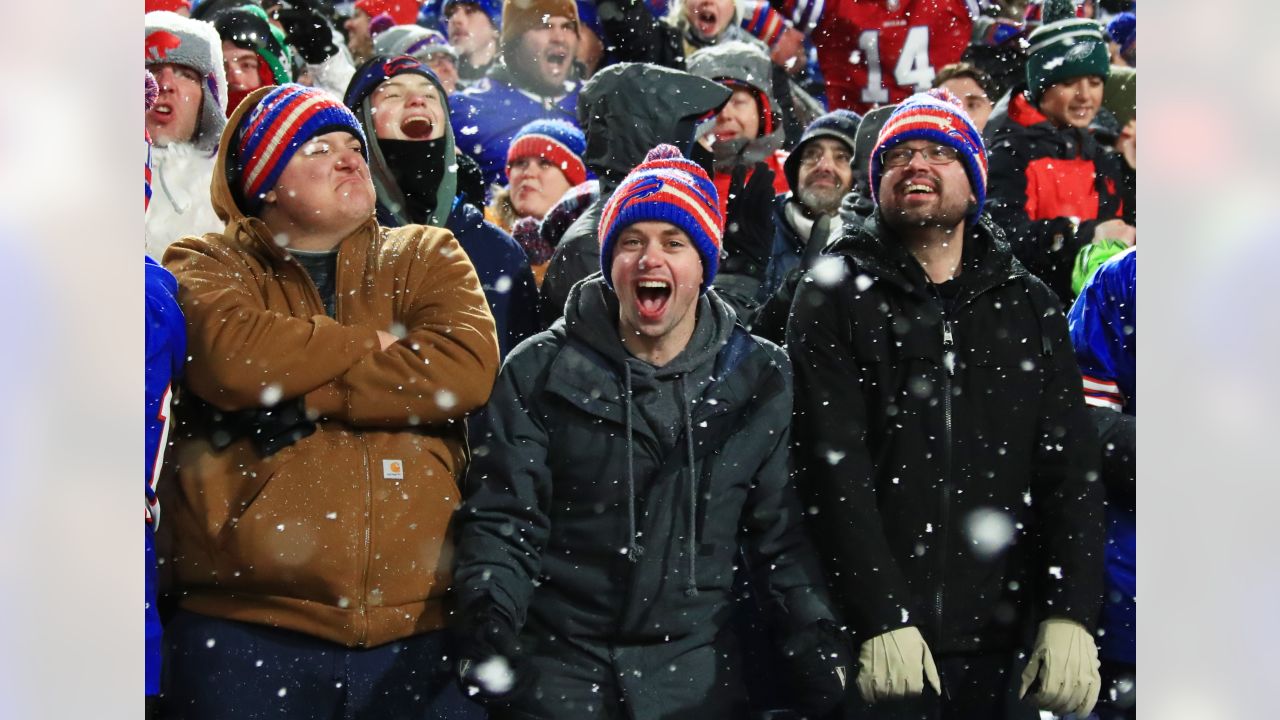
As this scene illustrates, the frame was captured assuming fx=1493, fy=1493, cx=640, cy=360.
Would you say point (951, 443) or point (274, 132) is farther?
point (951, 443)

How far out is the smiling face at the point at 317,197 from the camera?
2.76m

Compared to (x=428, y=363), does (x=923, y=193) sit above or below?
above

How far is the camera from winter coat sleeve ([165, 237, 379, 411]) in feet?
8.34

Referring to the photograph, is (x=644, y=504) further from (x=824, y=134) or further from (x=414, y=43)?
(x=414, y=43)

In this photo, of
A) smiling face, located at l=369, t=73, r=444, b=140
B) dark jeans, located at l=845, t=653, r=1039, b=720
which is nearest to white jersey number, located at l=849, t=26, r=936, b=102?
smiling face, located at l=369, t=73, r=444, b=140

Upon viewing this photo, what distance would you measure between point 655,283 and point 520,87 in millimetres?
2845

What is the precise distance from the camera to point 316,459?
2617 millimetres

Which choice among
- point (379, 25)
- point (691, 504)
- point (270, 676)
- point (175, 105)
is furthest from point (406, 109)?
point (379, 25)

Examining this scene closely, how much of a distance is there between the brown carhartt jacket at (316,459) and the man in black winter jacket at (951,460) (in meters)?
0.69

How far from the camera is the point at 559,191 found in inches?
179

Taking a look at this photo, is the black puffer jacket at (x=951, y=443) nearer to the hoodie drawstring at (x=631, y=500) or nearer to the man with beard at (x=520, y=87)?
the hoodie drawstring at (x=631, y=500)

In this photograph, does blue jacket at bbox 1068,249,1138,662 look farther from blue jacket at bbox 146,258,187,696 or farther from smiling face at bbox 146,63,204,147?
smiling face at bbox 146,63,204,147
